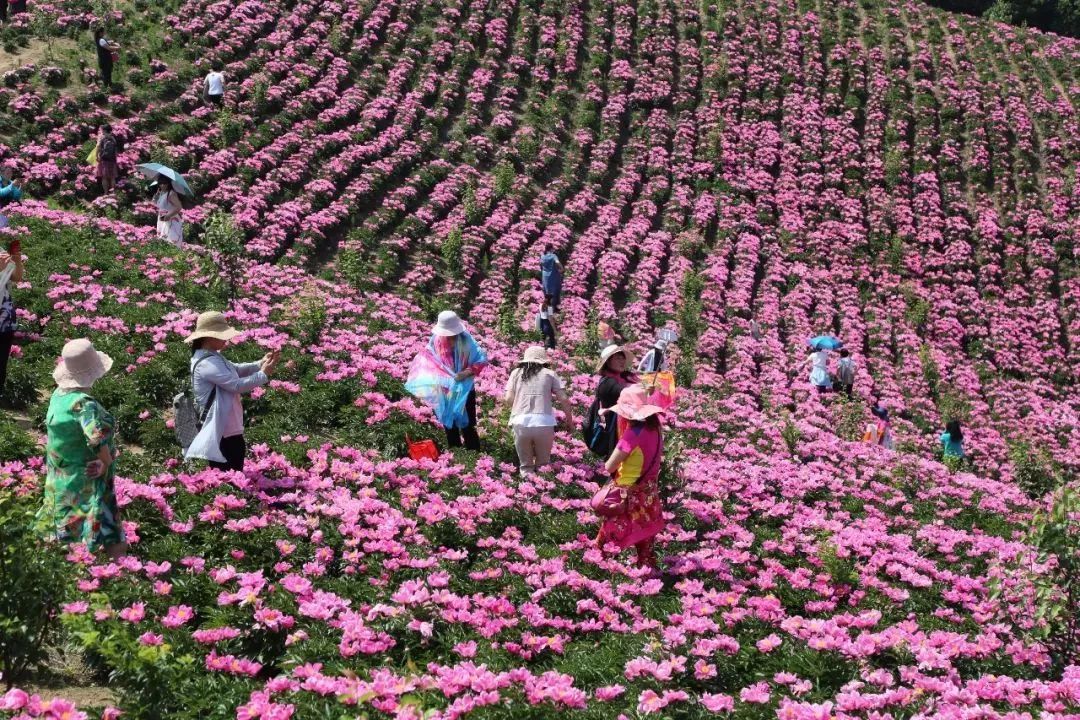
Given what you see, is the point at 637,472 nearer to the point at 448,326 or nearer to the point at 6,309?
the point at 448,326

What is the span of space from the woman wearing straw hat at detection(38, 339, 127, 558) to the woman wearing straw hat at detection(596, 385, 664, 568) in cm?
389

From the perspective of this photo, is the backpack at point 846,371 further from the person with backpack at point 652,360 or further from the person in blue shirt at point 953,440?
the person with backpack at point 652,360

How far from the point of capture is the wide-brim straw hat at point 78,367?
6668mm

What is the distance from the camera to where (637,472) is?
8.10m

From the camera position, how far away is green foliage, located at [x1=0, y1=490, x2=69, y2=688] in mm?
5207

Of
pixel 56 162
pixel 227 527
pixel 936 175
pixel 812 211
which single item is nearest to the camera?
pixel 227 527

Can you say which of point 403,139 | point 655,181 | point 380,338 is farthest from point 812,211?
point 380,338

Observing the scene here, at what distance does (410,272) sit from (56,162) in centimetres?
758

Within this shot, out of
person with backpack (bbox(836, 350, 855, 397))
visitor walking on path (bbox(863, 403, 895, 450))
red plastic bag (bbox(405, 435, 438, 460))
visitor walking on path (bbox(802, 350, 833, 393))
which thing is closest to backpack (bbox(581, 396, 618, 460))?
red plastic bag (bbox(405, 435, 438, 460))

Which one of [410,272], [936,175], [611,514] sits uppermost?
[936,175]

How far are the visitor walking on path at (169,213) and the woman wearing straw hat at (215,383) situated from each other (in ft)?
30.7

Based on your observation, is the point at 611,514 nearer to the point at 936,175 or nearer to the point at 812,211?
the point at 812,211

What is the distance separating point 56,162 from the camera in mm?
19734

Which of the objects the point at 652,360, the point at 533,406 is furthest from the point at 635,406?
the point at 652,360
